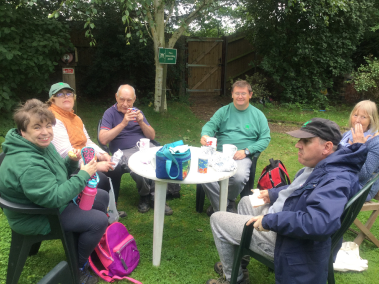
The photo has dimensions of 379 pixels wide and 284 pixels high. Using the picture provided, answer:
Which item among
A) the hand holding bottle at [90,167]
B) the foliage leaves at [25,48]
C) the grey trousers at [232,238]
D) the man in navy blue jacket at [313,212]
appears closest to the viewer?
the man in navy blue jacket at [313,212]

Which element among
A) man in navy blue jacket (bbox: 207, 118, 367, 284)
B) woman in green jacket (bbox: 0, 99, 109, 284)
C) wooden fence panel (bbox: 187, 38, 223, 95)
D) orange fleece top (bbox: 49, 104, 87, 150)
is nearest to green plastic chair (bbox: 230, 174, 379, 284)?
man in navy blue jacket (bbox: 207, 118, 367, 284)

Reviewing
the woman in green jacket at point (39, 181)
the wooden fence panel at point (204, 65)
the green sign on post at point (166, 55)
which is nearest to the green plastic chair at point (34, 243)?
the woman in green jacket at point (39, 181)

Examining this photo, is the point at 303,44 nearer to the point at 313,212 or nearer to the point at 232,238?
the point at 232,238

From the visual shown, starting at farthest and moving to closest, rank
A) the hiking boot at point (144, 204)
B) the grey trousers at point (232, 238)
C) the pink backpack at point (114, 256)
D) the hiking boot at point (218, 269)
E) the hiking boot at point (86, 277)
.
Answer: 1. the hiking boot at point (144, 204)
2. the hiking boot at point (218, 269)
3. the pink backpack at point (114, 256)
4. the hiking boot at point (86, 277)
5. the grey trousers at point (232, 238)

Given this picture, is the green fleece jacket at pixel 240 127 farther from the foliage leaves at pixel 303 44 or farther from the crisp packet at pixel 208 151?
the foliage leaves at pixel 303 44

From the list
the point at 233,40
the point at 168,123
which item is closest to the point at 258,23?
the point at 233,40

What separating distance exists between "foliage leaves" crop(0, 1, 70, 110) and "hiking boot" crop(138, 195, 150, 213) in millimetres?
3178

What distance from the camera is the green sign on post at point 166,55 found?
6.25 meters

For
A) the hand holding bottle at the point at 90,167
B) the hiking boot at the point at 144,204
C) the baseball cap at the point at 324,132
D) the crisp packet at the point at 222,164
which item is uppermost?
the baseball cap at the point at 324,132

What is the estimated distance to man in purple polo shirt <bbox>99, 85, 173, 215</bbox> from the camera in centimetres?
306

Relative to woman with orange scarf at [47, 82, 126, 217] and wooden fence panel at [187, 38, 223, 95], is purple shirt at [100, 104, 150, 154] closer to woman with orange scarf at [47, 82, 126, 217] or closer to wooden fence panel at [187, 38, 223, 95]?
woman with orange scarf at [47, 82, 126, 217]

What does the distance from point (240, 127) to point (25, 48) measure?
412 cm

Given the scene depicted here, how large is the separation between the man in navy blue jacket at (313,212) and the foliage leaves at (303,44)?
7604 mm

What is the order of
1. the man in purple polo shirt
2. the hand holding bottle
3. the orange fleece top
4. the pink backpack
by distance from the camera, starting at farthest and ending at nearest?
the man in purple polo shirt < the orange fleece top < the pink backpack < the hand holding bottle
